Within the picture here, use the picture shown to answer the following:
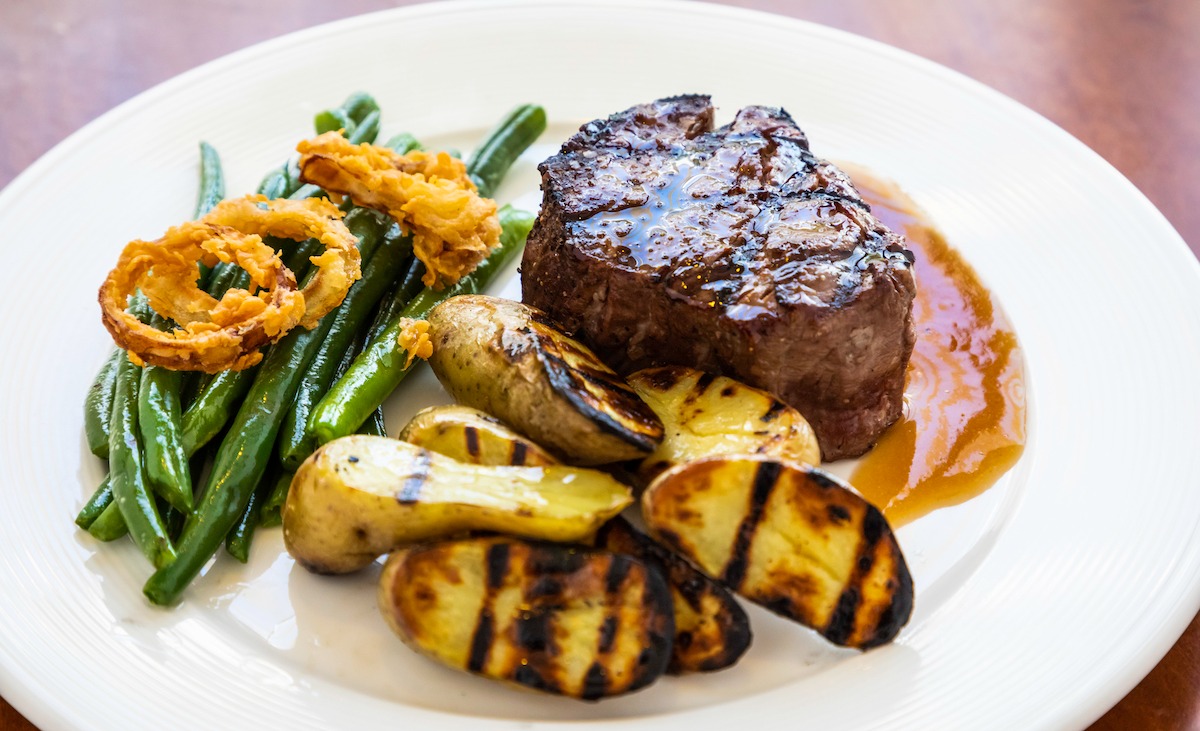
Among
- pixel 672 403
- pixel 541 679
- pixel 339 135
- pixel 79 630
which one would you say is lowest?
pixel 79 630

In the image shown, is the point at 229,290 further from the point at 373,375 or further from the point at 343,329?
the point at 373,375

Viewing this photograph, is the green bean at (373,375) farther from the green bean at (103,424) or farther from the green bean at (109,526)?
the green bean at (109,526)

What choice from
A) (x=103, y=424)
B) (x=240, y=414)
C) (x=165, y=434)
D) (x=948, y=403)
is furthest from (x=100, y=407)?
(x=948, y=403)

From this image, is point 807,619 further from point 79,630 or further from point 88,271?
point 88,271

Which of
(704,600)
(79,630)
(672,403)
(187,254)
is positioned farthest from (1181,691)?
(187,254)

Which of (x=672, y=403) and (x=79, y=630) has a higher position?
(x=672, y=403)

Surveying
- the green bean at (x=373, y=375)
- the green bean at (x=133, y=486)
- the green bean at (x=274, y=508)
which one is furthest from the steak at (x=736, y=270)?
the green bean at (x=133, y=486)

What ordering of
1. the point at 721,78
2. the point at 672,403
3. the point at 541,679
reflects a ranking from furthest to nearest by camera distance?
the point at 721,78 → the point at 672,403 → the point at 541,679
